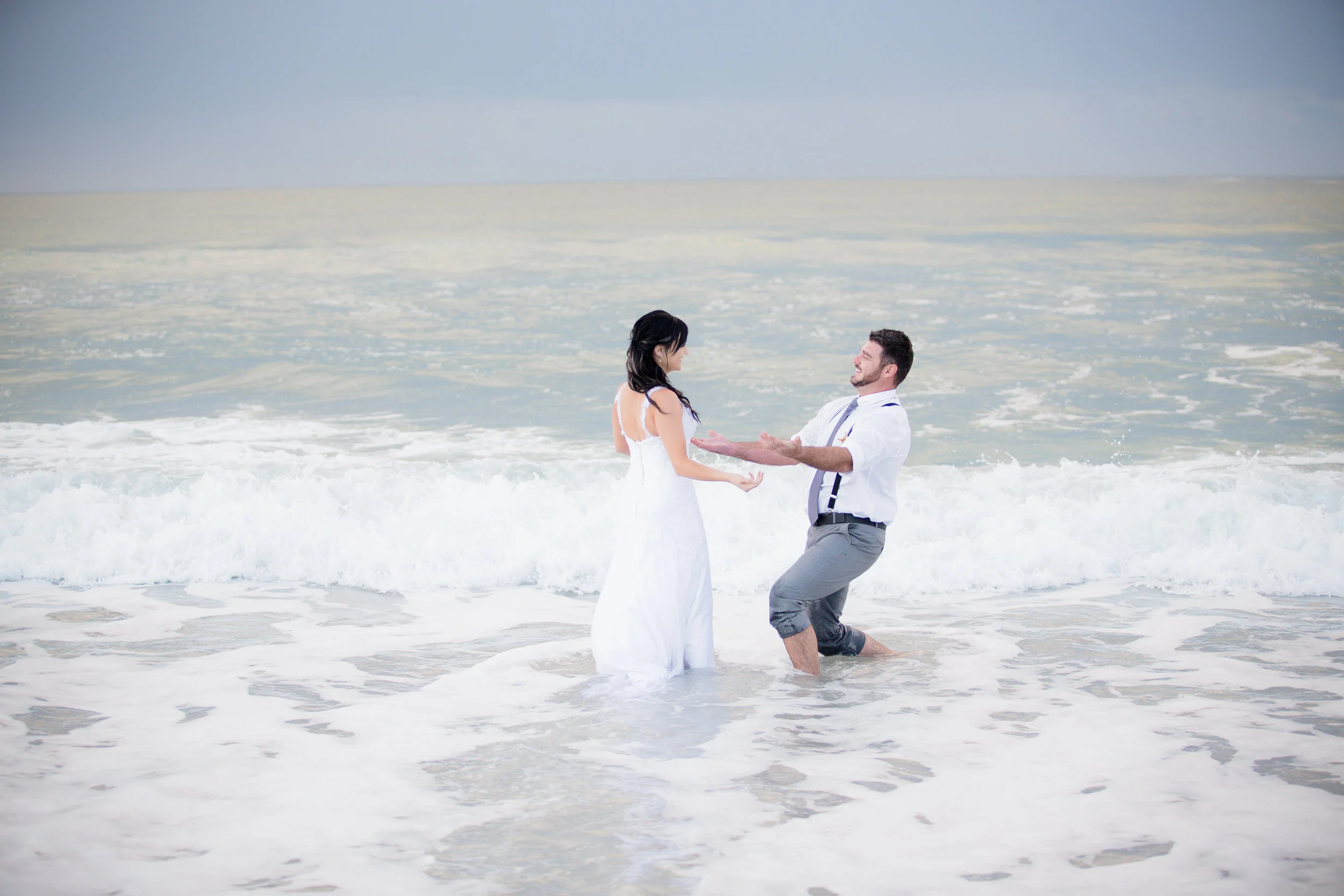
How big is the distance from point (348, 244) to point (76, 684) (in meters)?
40.8

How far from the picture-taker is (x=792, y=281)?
2948cm

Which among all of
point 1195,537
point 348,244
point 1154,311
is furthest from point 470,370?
point 348,244

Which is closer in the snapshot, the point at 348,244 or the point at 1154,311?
the point at 1154,311

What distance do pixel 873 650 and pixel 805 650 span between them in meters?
0.62

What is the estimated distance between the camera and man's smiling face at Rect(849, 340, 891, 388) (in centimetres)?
520

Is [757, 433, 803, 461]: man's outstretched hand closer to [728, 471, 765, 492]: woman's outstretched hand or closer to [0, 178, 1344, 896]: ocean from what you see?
[728, 471, 765, 492]: woman's outstretched hand

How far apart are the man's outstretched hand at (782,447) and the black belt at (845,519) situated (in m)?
0.67

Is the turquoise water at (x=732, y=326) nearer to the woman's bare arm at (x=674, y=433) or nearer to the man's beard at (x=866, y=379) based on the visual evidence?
the man's beard at (x=866, y=379)

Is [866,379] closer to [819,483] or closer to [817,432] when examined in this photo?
[817,432]

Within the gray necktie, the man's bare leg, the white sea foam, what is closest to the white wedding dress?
the man's bare leg

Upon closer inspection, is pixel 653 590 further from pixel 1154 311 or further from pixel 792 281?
pixel 792 281

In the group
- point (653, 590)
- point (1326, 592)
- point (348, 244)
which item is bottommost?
point (1326, 592)

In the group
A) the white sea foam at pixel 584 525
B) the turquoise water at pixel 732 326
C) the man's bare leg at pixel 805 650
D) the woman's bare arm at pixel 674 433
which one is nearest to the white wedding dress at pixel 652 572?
the woman's bare arm at pixel 674 433

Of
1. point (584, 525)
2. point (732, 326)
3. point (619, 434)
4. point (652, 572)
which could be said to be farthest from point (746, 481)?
point (732, 326)
